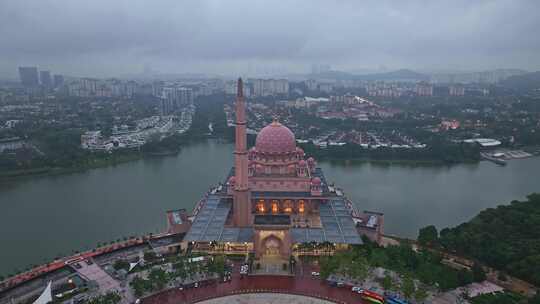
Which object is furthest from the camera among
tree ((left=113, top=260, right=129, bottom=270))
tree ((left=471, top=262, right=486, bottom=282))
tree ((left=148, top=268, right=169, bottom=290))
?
tree ((left=113, top=260, right=129, bottom=270))

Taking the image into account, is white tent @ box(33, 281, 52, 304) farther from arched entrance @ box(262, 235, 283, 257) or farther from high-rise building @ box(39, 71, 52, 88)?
high-rise building @ box(39, 71, 52, 88)

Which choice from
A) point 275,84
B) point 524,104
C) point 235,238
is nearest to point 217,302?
point 235,238

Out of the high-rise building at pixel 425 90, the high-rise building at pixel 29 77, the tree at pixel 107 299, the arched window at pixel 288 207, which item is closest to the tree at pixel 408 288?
the arched window at pixel 288 207

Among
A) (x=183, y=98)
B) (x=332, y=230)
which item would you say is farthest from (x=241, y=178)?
(x=183, y=98)

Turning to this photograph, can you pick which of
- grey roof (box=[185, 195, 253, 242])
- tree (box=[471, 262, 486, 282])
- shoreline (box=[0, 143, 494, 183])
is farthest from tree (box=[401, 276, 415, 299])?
Result: shoreline (box=[0, 143, 494, 183])

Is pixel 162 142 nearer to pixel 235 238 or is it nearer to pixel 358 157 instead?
pixel 358 157

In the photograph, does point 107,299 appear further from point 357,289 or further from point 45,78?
point 45,78

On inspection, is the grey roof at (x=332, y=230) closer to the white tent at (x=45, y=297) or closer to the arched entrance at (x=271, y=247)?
the arched entrance at (x=271, y=247)
